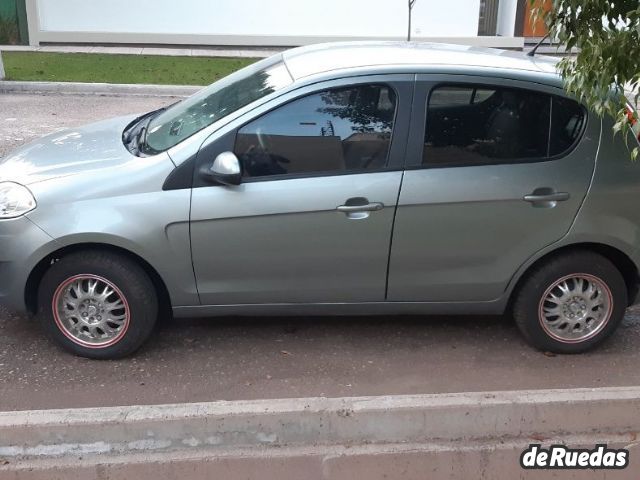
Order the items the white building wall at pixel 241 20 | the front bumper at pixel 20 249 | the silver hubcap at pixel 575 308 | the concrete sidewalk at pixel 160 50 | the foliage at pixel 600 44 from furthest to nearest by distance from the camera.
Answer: the white building wall at pixel 241 20 → the concrete sidewalk at pixel 160 50 → the silver hubcap at pixel 575 308 → the front bumper at pixel 20 249 → the foliage at pixel 600 44

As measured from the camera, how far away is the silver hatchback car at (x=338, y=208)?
147 inches

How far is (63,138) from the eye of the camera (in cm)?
441

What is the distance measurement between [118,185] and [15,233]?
581 millimetres

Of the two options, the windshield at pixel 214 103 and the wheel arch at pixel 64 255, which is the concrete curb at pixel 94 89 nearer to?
the windshield at pixel 214 103

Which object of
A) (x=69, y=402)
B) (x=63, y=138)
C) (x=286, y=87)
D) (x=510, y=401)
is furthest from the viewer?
(x=63, y=138)

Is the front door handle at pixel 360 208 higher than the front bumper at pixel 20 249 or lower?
higher

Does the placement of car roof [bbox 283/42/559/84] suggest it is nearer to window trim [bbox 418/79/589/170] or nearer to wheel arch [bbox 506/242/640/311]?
window trim [bbox 418/79/589/170]

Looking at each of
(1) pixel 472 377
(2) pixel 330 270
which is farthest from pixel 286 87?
(1) pixel 472 377

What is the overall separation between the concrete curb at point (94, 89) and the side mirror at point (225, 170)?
28.8 ft

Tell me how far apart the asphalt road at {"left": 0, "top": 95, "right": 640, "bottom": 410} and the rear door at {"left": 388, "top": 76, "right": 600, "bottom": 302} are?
53 centimetres

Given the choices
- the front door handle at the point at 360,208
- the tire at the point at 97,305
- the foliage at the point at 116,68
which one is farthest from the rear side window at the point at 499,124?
the foliage at the point at 116,68

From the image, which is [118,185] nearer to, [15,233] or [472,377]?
[15,233]

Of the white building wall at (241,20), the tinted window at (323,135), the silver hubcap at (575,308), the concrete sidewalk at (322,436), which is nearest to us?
the concrete sidewalk at (322,436)

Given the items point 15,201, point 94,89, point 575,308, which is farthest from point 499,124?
point 94,89
